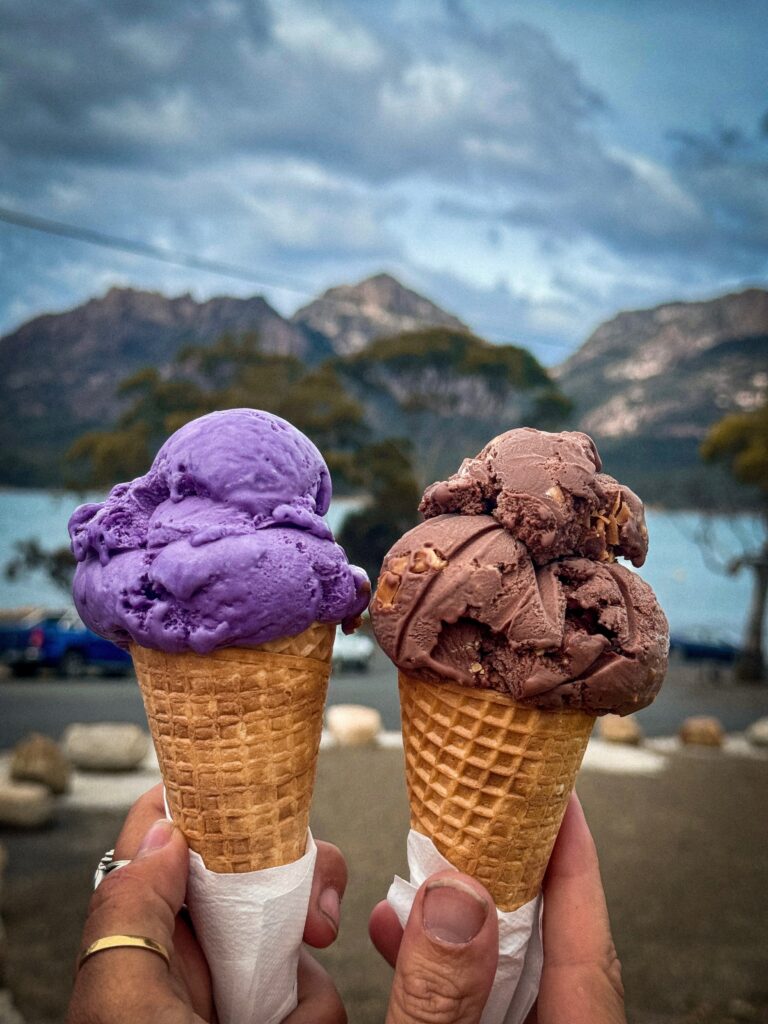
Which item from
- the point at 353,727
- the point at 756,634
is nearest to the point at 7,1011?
the point at 353,727

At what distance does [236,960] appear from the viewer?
150 cm

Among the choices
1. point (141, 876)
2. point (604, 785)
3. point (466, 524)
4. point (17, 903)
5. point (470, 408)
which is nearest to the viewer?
point (141, 876)

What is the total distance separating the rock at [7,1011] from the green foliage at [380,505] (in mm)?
4912

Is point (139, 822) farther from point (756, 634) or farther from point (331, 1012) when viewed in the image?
point (756, 634)

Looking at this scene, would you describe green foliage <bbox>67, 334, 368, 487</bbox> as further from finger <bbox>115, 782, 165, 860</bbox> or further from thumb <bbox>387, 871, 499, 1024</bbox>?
thumb <bbox>387, 871, 499, 1024</bbox>

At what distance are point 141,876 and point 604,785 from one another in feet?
15.4

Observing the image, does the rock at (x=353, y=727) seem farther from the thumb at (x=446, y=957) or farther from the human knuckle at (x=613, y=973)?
the thumb at (x=446, y=957)

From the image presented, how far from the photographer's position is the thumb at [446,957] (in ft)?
4.40

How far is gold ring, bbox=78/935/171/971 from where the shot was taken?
4.21ft

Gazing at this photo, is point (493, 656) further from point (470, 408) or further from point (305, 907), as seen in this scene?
point (470, 408)

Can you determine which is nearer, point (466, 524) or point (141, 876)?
point (141, 876)

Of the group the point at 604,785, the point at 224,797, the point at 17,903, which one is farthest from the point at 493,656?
the point at 604,785

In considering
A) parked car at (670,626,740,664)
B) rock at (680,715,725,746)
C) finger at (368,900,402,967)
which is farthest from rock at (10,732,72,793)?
parked car at (670,626,740,664)

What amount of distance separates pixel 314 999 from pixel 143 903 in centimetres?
50
